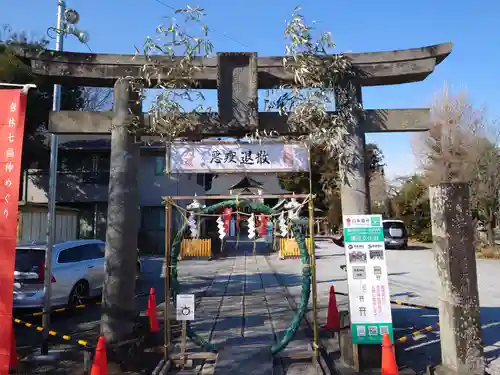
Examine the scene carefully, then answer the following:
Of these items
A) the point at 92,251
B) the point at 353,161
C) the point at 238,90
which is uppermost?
the point at 238,90

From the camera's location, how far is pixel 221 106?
6.73 metres

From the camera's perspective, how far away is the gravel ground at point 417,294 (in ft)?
22.2

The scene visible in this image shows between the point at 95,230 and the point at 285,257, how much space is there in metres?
12.4

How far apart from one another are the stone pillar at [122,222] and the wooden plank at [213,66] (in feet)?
1.28

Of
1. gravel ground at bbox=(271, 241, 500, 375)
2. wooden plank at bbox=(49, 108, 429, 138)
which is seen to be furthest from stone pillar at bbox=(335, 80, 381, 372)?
gravel ground at bbox=(271, 241, 500, 375)

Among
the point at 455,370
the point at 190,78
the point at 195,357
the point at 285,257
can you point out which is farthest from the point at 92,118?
the point at 285,257

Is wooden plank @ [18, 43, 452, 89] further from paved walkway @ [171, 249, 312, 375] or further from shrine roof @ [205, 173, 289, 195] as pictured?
shrine roof @ [205, 173, 289, 195]

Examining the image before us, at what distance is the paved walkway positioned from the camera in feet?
19.9

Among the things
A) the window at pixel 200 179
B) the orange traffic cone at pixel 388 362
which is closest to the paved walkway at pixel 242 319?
the orange traffic cone at pixel 388 362

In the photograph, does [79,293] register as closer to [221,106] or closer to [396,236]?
[221,106]

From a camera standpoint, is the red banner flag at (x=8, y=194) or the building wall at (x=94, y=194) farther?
the building wall at (x=94, y=194)

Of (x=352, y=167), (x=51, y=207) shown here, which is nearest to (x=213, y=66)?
(x=352, y=167)

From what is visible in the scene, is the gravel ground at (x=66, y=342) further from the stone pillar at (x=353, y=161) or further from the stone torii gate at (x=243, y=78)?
the stone pillar at (x=353, y=161)

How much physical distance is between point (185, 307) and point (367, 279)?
2.94 m
